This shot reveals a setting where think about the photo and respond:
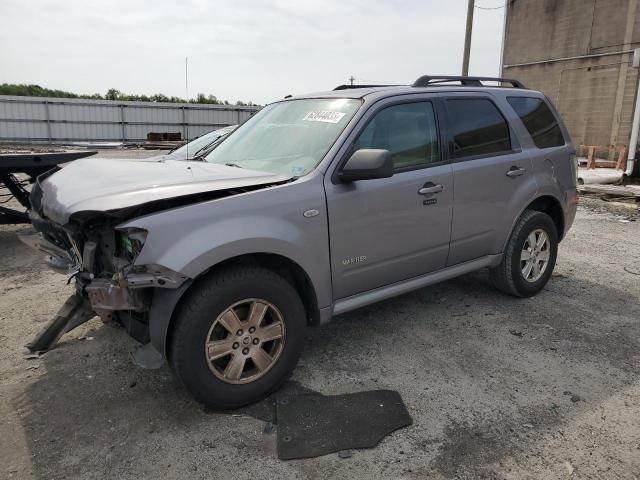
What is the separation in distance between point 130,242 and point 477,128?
296cm

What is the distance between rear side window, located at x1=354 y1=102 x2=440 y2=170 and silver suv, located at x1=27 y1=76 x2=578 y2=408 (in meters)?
0.01

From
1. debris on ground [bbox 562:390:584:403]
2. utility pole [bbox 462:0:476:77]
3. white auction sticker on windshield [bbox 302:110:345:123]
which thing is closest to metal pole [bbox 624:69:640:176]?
utility pole [bbox 462:0:476:77]

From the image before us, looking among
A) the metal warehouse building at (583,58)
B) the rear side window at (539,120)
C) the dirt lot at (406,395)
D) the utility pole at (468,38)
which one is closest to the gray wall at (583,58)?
the metal warehouse building at (583,58)

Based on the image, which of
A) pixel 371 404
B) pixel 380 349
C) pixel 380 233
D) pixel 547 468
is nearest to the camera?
pixel 547 468

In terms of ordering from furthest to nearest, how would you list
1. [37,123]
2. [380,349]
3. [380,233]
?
[37,123] → [380,349] → [380,233]

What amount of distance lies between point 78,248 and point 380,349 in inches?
86.5

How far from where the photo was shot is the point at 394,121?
3.63m

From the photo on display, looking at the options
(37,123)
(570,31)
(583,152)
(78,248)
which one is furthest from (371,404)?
(37,123)

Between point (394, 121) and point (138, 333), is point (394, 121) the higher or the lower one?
the higher one

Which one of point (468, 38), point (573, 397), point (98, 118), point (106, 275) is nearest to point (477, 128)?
point (573, 397)

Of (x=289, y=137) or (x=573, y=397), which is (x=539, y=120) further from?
(x=573, y=397)

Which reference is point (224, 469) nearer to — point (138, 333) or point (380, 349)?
point (138, 333)

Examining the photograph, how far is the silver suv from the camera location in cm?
266

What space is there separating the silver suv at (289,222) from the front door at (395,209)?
0.04ft
